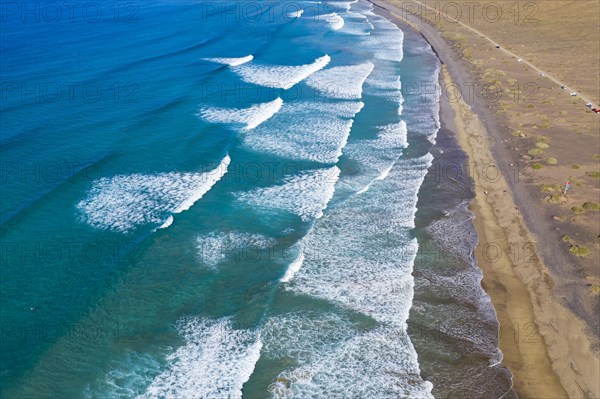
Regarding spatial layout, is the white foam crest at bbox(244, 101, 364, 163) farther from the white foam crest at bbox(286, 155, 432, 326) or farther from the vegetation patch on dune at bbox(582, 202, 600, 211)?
the vegetation patch on dune at bbox(582, 202, 600, 211)

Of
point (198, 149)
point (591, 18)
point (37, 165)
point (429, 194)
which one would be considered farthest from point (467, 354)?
point (591, 18)

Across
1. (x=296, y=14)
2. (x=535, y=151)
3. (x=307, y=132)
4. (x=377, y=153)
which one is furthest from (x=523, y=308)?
(x=296, y=14)

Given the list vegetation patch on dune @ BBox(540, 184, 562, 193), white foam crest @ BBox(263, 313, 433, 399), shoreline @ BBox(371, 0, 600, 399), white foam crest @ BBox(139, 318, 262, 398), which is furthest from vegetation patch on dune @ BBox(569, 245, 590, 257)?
white foam crest @ BBox(139, 318, 262, 398)

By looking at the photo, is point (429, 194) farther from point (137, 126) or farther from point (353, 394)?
point (137, 126)

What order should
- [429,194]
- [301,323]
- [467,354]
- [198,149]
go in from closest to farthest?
[467,354]
[301,323]
[429,194]
[198,149]

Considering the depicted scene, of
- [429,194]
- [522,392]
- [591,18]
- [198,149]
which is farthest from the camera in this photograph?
[591,18]

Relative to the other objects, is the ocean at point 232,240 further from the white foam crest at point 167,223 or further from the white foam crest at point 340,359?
the white foam crest at point 167,223

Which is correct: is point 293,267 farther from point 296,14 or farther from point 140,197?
point 296,14
